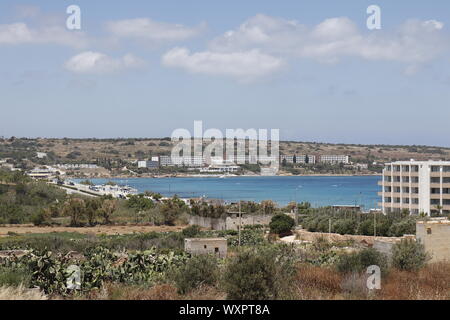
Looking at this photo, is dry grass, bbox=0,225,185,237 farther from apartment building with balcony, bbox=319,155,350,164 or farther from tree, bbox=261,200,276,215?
apartment building with balcony, bbox=319,155,350,164

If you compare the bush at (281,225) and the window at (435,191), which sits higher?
the window at (435,191)

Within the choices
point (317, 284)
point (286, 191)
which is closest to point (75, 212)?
point (317, 284)

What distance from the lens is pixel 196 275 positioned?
11531 mm

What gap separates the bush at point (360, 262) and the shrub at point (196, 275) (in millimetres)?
2800

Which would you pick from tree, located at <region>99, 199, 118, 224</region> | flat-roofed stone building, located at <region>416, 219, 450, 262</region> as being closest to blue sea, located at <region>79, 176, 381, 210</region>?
tree, located at <region>99, 199, 118, 224</region>

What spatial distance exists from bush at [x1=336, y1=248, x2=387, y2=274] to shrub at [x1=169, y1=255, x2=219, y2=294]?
280 cm

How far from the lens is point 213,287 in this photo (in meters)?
11.3

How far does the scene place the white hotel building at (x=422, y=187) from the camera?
51.5 meters

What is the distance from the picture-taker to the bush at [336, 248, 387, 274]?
511 inches

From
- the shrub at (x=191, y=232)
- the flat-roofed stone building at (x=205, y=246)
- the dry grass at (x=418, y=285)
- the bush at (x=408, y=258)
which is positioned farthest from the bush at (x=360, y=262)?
the shrub at (x=191, y=232)

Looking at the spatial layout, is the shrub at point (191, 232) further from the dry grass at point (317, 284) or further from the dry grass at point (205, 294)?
the dry grass at point (205, 294)

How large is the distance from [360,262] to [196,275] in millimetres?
3651

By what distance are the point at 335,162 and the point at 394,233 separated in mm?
157187
